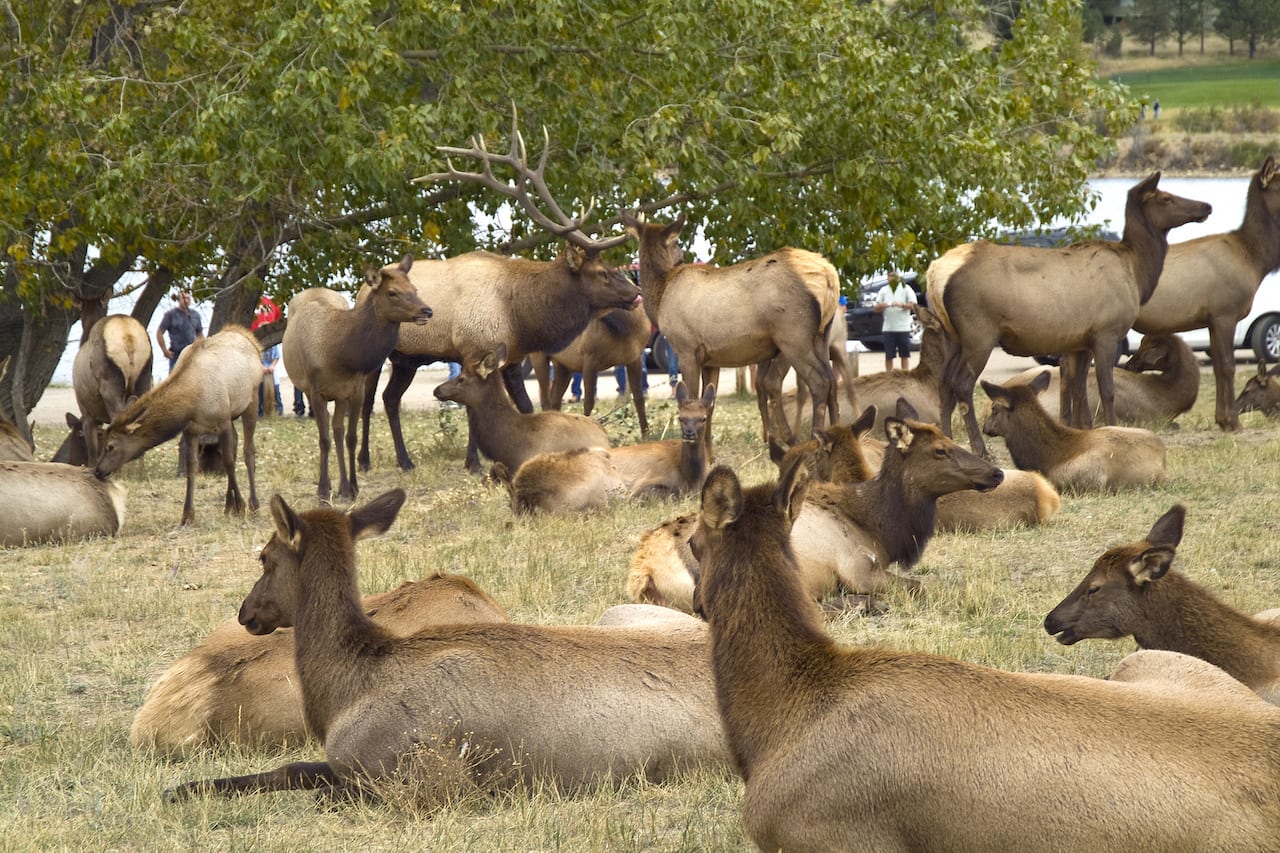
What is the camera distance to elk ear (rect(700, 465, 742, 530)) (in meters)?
4.65

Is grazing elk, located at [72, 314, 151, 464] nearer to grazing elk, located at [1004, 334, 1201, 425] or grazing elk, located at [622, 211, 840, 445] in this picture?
grazing elk, located at [622, 211, 840, 445]

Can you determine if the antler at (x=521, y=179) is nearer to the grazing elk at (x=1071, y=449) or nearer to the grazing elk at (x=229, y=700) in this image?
the grazing elk at (x=1071, y=449)

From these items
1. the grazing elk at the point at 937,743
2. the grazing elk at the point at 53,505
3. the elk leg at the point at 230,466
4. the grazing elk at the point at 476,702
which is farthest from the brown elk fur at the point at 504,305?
the grazing elk at the point at 937,743

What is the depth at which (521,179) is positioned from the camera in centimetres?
1530

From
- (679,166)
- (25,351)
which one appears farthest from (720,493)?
(25,351)

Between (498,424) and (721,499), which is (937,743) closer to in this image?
(721,499)

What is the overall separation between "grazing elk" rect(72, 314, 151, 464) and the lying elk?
213cm

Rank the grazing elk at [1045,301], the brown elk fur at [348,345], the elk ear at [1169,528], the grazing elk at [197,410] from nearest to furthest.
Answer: the elk ear at [1169,528] < the grazing elk at [197,410] < the brown elk fur at [348,345] < the grazing elk at [1045,301]

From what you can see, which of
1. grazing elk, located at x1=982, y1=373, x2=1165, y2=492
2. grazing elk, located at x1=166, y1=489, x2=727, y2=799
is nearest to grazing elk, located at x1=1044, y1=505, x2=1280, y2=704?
grazing elk, located at x1=166, y1=489, x2=727, y2=799

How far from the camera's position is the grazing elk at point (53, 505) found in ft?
36.9

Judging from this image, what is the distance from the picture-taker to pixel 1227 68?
84.1 m

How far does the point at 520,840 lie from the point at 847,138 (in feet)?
39.7

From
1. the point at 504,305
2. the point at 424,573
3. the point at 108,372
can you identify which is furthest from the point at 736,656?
the point at 108,372

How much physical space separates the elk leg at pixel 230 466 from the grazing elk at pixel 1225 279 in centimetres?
848
